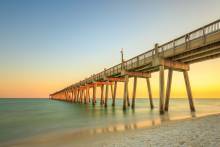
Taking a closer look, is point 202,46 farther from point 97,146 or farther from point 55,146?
point 55,146

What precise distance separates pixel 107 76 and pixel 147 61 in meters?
13.6

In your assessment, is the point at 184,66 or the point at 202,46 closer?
the point at 202,46

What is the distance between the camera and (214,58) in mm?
18359

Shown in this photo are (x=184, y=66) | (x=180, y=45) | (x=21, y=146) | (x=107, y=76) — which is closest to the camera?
(x=21, y=146)

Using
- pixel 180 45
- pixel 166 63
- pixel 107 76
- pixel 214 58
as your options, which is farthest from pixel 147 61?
pixel 107 76

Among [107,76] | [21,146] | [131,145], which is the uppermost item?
[107,76]

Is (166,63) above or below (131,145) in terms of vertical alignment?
above

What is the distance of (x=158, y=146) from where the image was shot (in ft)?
20.9

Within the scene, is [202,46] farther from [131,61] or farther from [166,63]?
[131,61]

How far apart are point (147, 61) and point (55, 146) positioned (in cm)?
1470

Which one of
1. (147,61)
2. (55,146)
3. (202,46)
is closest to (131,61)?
(147,61)

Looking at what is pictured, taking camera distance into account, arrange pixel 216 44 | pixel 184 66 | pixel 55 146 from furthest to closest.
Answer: pixel 184 66 < pixel 216 44 < pixel 55 146

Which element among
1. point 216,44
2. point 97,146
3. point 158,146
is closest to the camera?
point 158,146

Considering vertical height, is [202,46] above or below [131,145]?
above
